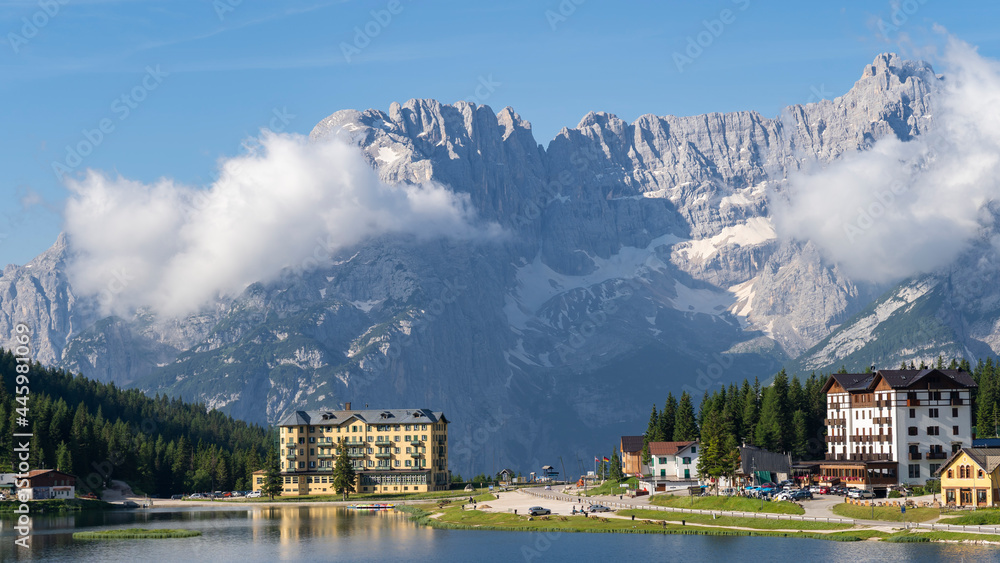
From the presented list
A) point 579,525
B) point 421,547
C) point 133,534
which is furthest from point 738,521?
point 133,534

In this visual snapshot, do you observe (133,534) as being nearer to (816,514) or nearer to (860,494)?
(816,514)

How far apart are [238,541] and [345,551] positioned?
829 inches

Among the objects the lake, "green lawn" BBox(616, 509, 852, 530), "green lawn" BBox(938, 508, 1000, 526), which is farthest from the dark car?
"green lawn" BBox(938, 508, 1000, 526)

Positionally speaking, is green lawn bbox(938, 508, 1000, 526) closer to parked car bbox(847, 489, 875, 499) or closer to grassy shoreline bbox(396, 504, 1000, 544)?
grassy shoreline bbox(396, 504, 1000, 544)

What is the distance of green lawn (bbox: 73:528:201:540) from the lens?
15162 cm

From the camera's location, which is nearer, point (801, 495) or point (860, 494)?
point (860, 494)

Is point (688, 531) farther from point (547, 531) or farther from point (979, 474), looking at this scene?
point (979, 474)

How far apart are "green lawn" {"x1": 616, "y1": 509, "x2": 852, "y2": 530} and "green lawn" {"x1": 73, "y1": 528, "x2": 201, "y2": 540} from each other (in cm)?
6055

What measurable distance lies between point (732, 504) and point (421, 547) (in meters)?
44.4

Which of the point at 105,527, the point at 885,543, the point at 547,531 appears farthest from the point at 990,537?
the point at 105,527

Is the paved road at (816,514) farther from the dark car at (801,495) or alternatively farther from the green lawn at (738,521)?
the green lawn at (738,521)

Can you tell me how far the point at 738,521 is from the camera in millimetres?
140875

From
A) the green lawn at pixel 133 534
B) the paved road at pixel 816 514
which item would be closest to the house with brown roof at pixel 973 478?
the paved road at pixel 816 514

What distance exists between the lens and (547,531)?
147875mm
